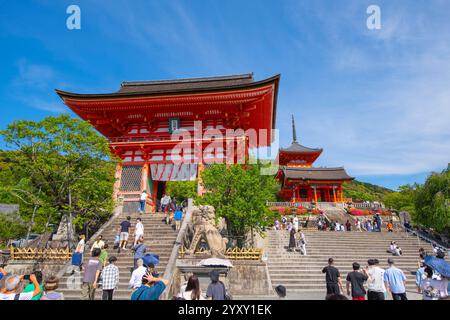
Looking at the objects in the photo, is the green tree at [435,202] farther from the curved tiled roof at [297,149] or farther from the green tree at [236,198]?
the curved tiled roof at [297,149]

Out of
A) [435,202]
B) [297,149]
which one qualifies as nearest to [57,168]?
[435,202]

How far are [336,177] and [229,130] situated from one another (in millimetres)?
23877

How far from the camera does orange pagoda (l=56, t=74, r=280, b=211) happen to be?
17.1 metres

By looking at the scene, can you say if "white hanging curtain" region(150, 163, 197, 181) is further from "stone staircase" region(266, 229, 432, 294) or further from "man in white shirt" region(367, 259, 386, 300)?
"man in white shirt" region(367, 259, 386, 300)

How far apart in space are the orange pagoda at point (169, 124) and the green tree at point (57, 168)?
419cm

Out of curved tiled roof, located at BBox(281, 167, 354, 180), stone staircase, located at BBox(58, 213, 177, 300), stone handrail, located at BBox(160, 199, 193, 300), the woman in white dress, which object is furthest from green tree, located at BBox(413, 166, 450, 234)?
the woman in white dress

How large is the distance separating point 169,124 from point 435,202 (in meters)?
19.2

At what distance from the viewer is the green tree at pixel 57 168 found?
446 inches

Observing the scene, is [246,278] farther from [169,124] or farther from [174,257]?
[169,124]

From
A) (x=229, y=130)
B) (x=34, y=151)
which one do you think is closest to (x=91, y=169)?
(x=34, y=151)

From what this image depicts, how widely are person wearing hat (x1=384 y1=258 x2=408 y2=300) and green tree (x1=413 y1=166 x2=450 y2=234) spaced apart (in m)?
15.2

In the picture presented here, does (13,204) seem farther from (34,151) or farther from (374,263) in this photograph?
(374,263)

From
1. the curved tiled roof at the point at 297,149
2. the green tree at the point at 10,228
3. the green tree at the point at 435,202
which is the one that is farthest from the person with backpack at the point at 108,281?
the curved tiled roof at the point at 297,149

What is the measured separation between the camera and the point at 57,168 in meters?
11.8
